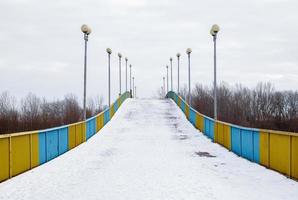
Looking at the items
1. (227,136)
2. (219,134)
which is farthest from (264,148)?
(219,134)

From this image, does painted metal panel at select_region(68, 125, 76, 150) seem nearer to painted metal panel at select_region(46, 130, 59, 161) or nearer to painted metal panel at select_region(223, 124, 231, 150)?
painted metal panel at select_region(46, 130, 59, 161)

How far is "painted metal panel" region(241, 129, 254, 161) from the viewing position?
15125 millimetres

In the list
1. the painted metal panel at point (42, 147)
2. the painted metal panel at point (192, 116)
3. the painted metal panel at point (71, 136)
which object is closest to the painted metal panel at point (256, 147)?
the painted metal panel at point (42, 147)

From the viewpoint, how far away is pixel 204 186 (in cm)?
1045

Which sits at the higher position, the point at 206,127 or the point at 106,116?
the point at 106,116

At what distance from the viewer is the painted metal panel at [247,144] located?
49.6 ft

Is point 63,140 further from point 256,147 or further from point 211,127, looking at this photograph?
point 211,127

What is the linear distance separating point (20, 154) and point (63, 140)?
224 inches

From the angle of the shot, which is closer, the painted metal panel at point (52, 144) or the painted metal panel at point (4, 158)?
the painted metal panel at point (4, 158)

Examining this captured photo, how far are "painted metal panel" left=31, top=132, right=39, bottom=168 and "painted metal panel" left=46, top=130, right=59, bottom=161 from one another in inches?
50.2

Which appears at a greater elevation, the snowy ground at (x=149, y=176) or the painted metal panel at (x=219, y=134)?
the painted metal panel at (x=219, y=134)

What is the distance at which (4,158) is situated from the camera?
11.3 meters

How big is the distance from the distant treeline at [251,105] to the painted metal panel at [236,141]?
269 feet

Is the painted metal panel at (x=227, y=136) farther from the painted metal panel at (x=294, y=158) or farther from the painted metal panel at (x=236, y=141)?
the painted metal panel at (x=294, y=158)
